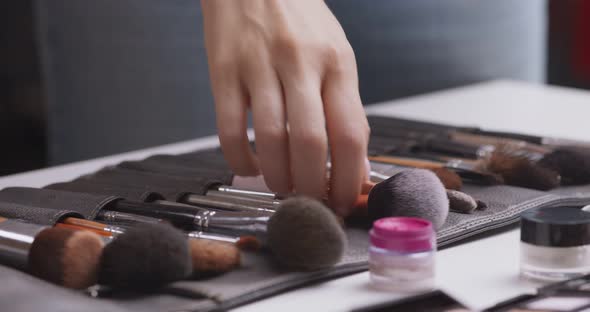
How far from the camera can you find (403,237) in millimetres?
671

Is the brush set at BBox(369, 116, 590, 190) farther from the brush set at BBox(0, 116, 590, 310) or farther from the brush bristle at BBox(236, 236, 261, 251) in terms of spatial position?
the brush bristle at BBox(236, 236, 261, 251)

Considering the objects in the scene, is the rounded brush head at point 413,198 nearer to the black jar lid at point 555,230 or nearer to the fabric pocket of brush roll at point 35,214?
the black jar lid at point 555,230

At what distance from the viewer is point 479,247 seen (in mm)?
804

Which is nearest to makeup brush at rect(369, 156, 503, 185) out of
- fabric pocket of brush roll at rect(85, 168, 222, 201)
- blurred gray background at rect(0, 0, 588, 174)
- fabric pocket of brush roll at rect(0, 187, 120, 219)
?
fabric pocket of brush roll at rect(85, 168, 222, 201)

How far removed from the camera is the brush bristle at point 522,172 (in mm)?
949

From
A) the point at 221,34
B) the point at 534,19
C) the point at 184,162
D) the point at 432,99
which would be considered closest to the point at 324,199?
the point at 221,34

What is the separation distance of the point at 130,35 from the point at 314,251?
1123 millimetres

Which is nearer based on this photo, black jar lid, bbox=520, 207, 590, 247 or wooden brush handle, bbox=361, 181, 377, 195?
black jar lid, bbox=520, 207, 590, 247

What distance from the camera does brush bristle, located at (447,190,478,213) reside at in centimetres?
85

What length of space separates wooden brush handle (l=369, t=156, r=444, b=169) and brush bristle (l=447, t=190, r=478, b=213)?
0.15 meters

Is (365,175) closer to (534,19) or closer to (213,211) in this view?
(213,211)

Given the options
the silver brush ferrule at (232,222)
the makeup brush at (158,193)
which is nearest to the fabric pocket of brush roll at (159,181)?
the makeup brush at (158,193)

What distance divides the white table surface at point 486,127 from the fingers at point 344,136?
0.10 m

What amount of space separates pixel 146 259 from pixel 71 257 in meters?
0.06
